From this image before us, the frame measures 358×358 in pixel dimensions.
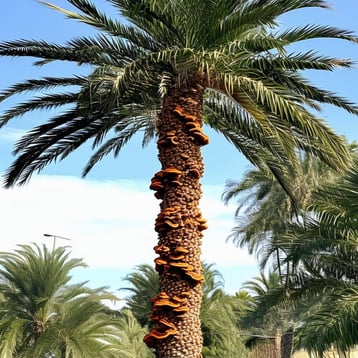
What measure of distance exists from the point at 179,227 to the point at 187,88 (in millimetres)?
2420

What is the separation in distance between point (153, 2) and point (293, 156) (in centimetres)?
344

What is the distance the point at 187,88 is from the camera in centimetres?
1093

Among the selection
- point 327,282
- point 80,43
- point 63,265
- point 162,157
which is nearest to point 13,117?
point 80,43

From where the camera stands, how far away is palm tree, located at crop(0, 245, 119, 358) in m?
16.2

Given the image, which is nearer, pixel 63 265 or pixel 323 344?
pixel 323 344

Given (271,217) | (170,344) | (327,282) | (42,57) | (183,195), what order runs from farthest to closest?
1. (271,217)
2. (327,282)
3. (42,57)
4. (183,195)
5. (170,344)

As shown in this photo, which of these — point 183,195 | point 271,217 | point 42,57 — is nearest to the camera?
point 183,195

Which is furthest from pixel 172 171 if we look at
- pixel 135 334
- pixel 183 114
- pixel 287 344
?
pixel 287 344

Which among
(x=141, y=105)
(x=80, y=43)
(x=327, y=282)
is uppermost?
(x=80, y=43)

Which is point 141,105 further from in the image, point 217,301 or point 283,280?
point 217,301

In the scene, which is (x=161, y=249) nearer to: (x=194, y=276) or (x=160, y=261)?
(x=160, y=261)

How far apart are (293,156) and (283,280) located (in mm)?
7491

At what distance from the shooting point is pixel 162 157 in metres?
10.9

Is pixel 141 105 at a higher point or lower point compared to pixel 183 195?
higher
